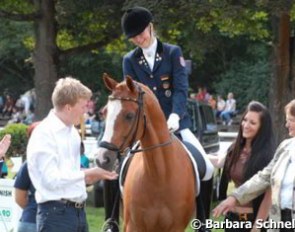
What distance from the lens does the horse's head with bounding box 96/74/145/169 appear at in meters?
6.14

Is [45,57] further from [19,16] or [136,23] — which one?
[136,23]

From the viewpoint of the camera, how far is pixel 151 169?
272 inches

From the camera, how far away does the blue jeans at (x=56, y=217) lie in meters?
5.37

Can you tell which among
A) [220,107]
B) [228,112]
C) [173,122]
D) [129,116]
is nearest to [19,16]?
[173,122]

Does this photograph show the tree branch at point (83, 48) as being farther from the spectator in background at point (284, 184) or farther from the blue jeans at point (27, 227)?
the spectator in background at point (284, 184)

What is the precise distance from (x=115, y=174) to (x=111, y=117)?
955 millimetres

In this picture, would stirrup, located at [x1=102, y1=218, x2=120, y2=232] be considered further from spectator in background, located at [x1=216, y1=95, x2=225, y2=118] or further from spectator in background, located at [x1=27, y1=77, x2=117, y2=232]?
spectator in background, located at [x1=216, y1=95, x2=225, y2=118]

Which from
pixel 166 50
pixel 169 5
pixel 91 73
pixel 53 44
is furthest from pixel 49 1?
pixel 91 73

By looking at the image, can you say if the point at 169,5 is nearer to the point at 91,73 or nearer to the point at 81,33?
the point at 81,33

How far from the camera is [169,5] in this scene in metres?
16.2

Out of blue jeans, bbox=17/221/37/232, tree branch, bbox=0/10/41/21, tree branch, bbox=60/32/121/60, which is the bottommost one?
blue jeans, bbox=17/221/37/232

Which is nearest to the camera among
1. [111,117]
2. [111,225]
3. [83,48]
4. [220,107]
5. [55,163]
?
[55,163]

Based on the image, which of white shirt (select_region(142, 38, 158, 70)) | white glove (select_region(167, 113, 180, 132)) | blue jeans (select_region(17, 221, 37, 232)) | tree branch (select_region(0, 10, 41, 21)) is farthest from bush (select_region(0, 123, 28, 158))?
blue jeans (select_region(17, 221, 37, 232))

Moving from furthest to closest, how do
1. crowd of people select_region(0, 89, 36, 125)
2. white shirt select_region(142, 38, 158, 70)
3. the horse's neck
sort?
crowd of people select_region(0, 89, 36, 125) < white shirt select_region(142, 38, 158, 70) < the horse's neck
